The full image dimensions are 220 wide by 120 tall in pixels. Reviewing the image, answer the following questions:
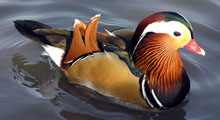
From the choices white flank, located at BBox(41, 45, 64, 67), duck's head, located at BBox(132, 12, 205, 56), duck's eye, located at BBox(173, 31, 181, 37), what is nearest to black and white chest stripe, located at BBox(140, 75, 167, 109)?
duck's head, located at BBox(132, 12, 205, 56)

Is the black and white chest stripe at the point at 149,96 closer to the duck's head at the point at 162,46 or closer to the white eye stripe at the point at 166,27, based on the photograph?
the duck's head at the point at 162,46

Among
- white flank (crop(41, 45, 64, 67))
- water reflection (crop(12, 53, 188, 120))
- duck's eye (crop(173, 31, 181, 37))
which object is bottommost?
water reflection (crop(12, 53, 188, 120))

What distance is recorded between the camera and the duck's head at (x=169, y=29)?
3.49 m

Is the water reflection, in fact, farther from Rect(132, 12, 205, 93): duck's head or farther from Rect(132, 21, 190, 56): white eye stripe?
Rect(132, 21, 190, 56): white eye stripe

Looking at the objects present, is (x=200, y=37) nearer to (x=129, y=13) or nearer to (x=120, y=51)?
(x=129, y=13)

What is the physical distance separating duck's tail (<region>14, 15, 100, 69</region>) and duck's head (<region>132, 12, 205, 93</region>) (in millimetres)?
432

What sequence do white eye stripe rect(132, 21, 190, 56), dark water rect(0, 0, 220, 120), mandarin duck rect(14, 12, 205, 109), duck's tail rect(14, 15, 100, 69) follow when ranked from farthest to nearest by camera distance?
1. dark water rect(0, 0, 220, 120)
2. duck's tail rect(14, 15, 100, 69)
3. mandarin duck rect(14, 12, 205, 109)
4. white eye stripe rect(132, 21, 190, 56)

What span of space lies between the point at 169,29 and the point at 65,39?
112cm

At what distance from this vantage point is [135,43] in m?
3.76

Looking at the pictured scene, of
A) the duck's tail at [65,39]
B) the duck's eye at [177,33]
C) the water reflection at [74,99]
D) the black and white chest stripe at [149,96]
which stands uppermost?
the duck's eye at [177,33]

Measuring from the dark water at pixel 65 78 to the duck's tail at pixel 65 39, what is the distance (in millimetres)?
350

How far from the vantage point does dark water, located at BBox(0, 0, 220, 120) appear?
3.92 metres

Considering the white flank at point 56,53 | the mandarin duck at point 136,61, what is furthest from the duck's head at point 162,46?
the white flank at point 56,53

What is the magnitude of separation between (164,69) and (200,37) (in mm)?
1483
